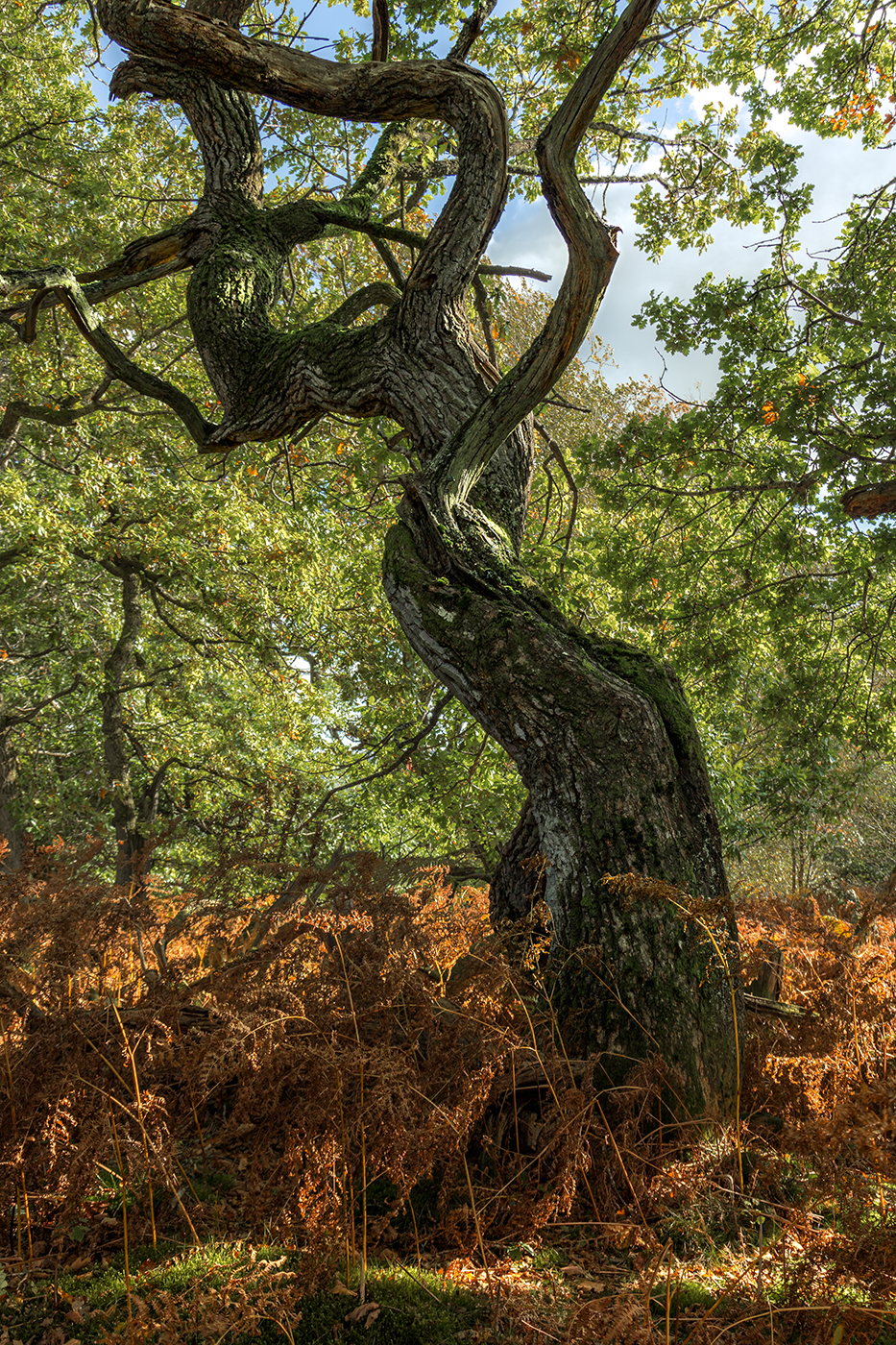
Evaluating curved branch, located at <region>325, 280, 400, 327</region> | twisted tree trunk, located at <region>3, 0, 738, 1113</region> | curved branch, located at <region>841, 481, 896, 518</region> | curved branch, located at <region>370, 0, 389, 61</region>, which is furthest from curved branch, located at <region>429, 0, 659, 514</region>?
curved branch, located at <region>370, 0, 389, 61</region>

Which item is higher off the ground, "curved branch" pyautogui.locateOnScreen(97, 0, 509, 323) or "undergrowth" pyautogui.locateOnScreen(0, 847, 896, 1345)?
"curved branch" pyautogui.locateOnScreen(97, 0, 509, 323)

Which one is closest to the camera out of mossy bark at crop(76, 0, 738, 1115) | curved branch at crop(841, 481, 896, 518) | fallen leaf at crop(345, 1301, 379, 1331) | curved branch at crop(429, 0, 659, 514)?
fallen leaf at crop(345, 1301, 379, 1331)

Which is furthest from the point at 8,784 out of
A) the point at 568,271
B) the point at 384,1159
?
the point at 384,1159

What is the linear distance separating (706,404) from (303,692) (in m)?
8.16

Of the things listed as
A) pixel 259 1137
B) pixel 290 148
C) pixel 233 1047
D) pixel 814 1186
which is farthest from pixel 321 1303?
pixel 290 148

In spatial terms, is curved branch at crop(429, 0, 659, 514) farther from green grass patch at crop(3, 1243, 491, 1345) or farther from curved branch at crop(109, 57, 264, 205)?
curved branch at crop(109, 57, 264, 205)

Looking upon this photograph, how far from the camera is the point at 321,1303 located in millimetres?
1872

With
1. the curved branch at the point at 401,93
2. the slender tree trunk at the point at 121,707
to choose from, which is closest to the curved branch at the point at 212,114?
the curved branch at the point at 401,93

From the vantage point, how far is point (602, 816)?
3.00 meters

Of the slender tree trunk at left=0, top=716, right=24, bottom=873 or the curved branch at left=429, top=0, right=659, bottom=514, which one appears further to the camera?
the slender tree trunk at left=0, top=716, right=24, bottom=873

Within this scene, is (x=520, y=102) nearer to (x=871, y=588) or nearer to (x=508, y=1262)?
(x=871, y=588)

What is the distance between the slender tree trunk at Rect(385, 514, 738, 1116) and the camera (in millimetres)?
2641

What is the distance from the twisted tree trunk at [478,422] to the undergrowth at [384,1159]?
36 cm

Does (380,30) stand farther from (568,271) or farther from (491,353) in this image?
(568,271)
